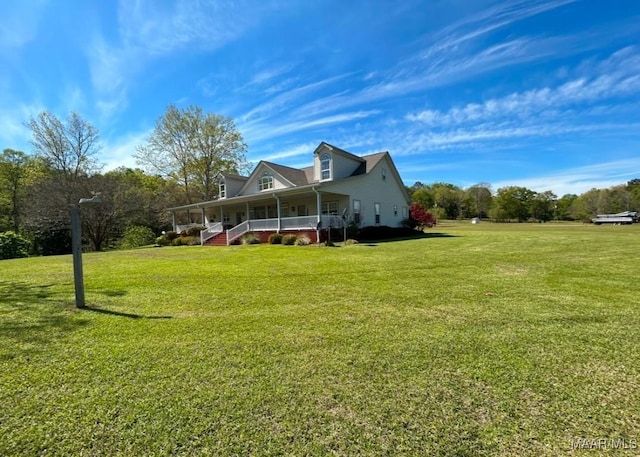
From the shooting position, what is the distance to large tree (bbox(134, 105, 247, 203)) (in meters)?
31.8

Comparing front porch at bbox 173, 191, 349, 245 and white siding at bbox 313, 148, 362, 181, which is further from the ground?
white siding at bbox 313, 148, 362, 181

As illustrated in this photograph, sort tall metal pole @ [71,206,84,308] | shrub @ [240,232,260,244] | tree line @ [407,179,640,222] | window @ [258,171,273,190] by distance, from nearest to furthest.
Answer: tall metal pole @ [71,206,84,308]
shrub @ [240,232,260,244]
window @ [258,171,273,190]
tree line @ [407,179,640,222]

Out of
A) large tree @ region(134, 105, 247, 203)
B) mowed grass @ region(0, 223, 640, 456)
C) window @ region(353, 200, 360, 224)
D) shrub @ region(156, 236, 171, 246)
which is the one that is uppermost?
large tree @ region(134, 105, 247, 203)

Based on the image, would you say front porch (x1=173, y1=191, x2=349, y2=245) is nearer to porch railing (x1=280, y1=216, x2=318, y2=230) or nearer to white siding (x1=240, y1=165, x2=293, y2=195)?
porch railing (x1=280, y1=216, x2=318, y2=230)

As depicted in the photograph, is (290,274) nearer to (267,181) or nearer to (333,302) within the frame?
(333,302)

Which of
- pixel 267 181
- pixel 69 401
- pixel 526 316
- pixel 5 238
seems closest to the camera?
pixel 69 401

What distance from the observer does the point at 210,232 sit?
2230cm

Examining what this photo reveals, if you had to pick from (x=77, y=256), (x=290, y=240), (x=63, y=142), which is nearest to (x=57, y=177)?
(x=63, y=142)

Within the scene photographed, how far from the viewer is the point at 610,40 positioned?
1134 centimetres

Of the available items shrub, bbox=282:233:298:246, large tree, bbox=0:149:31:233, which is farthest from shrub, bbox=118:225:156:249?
large tree, bbox=0:149:31:233

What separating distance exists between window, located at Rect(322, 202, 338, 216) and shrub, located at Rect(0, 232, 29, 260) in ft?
64.7

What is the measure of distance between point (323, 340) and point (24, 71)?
14.8 meters

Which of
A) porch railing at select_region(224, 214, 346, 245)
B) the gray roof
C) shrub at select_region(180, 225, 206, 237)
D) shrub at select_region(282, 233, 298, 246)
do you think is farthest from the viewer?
shrub at select_region(180, 225, 206, 237)

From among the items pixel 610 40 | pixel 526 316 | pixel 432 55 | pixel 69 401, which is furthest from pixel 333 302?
pixel 610 40
